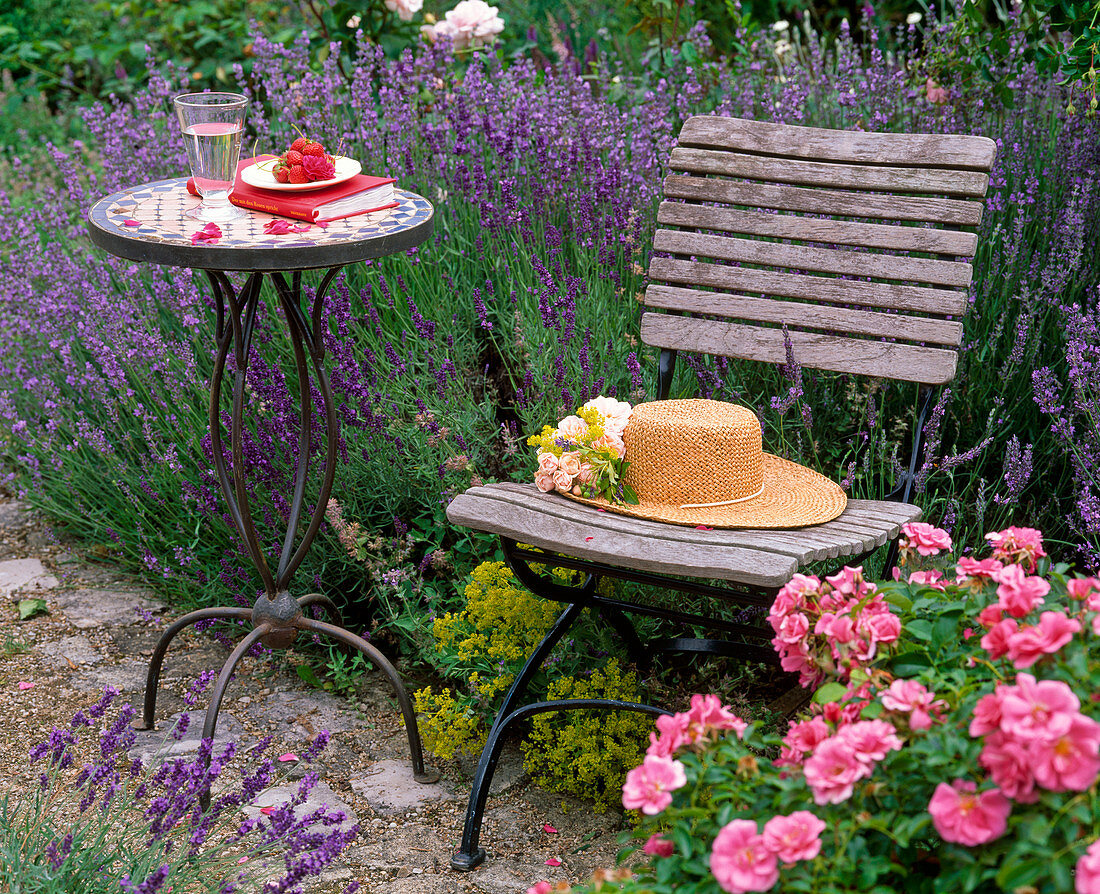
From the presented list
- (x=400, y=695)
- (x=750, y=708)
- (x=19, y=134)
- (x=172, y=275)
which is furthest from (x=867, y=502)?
(x=19, y=134)

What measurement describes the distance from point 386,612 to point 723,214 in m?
1.35

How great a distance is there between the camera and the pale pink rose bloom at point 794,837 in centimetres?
113

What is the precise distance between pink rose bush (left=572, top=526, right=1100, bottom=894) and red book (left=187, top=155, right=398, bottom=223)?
1248mm

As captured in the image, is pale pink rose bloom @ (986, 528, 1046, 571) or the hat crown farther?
the hat crown

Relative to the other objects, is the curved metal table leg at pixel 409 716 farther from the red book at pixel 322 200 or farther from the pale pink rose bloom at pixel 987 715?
the pale pink rose bloom at pixel 987 715

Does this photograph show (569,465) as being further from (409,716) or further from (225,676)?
(225,676)

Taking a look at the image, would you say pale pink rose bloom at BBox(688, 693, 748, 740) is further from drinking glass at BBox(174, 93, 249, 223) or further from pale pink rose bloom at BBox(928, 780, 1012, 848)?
drinking glass at BBox(174, 93, 249, 223)

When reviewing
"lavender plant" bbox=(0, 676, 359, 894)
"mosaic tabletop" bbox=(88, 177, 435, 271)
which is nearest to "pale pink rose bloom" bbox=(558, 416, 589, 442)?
"mosaic tabletop" bbox=(88, 177, 435, 271)

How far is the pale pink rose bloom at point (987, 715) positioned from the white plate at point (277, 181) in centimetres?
169

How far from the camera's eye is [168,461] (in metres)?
2.88

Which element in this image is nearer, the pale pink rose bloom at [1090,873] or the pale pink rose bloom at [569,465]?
the pale pink rose bloom at [1090,873]

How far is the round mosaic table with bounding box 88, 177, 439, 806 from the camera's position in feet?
6.56

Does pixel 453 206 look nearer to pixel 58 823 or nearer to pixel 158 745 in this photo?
pixel 158 745

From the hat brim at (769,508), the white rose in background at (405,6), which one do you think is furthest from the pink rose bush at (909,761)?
the white rose in background at (405,6)
